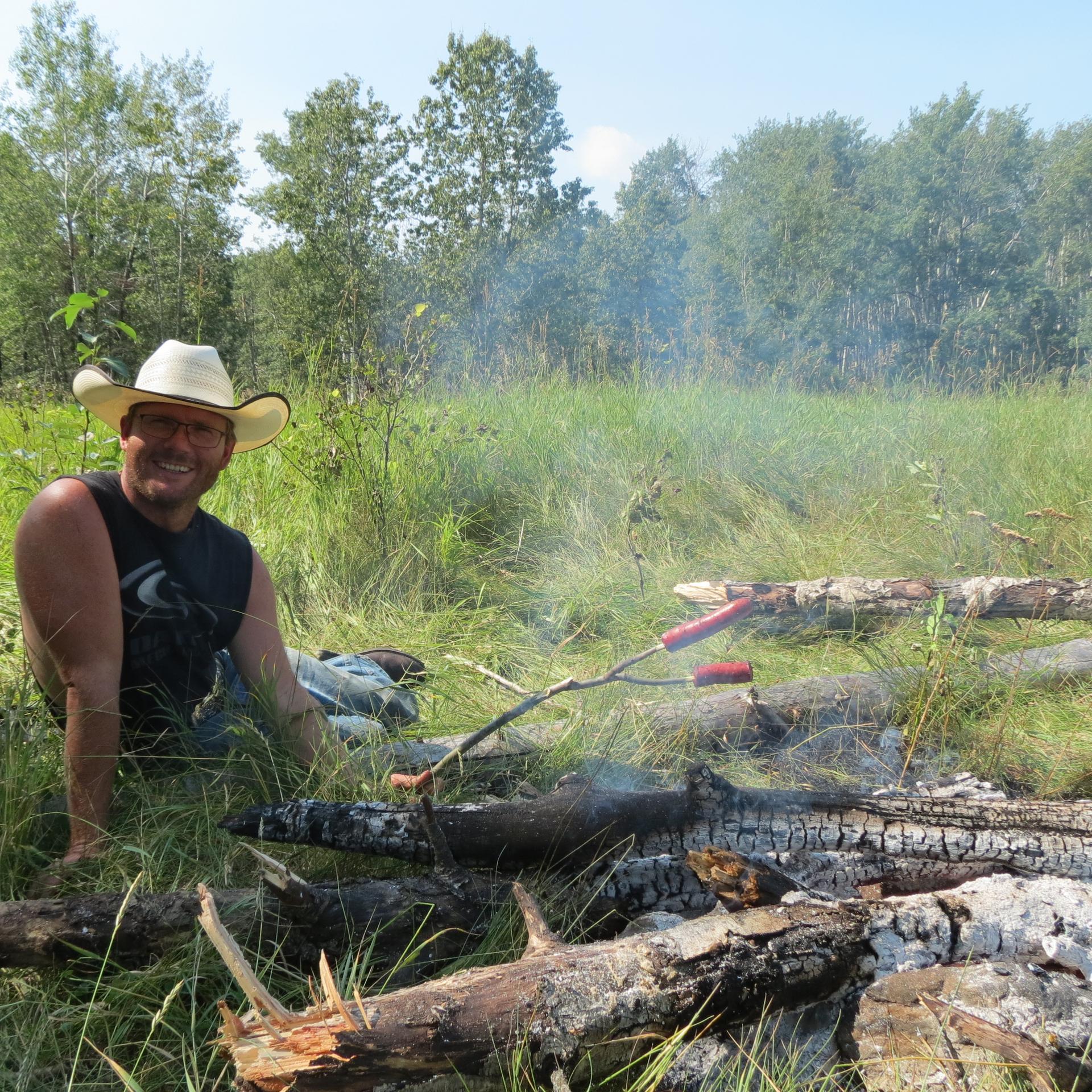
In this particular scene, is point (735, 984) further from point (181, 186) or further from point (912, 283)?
point (181, 186)

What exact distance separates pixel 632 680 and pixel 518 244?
62.6ft

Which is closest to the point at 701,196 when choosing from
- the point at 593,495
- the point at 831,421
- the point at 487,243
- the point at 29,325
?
the point at 487,243

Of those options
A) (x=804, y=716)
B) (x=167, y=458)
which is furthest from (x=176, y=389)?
(x=804, y=716)

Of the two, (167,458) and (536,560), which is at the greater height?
(167,458)

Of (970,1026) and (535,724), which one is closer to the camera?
(970,1026)

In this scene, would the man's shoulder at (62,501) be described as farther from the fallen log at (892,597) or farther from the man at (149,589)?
the fallen log at (892,597)

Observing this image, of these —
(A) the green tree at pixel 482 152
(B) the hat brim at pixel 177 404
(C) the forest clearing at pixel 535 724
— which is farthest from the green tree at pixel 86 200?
(B) the hat brim at pixel 177 404

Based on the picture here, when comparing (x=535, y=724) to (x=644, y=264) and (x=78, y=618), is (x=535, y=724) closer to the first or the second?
(x=78, y=618)

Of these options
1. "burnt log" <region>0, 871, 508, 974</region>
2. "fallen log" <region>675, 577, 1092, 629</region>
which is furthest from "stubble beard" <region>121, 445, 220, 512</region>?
"fallen log" <region>675, 577, 1092, 629</region>

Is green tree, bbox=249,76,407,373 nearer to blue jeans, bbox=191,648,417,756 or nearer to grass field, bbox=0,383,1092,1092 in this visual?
grass field, bbox=0,383,1092,1092

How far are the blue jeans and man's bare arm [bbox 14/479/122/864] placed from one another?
1.04 feet

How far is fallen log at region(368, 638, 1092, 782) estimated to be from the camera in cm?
243

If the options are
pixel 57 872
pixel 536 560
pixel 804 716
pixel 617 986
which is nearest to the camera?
pixel 617 986

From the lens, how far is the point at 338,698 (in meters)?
2.52
